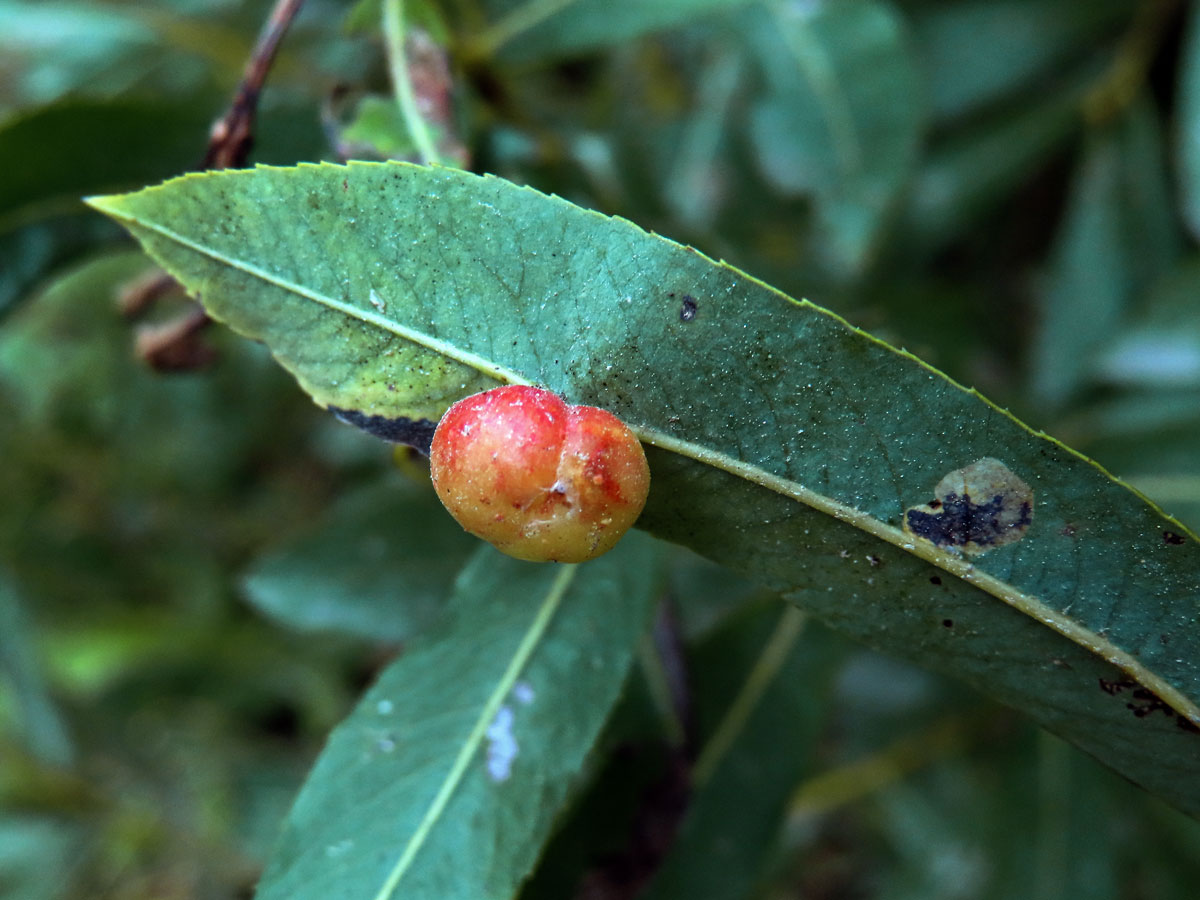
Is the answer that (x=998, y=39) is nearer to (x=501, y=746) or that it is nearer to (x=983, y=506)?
(x=983, y=506)

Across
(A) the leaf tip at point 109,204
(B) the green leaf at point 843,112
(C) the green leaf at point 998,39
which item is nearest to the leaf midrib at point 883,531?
(A) the leaf tip at point 109,204

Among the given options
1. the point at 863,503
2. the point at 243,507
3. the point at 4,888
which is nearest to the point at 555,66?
→ the point at 243,507

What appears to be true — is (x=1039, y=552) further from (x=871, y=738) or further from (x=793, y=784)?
(x=871, y=738)

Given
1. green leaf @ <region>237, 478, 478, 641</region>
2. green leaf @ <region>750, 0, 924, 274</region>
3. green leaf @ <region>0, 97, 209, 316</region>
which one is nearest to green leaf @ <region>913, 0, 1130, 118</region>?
→ green leaf @ <region>750, 0, 924, 274</region>

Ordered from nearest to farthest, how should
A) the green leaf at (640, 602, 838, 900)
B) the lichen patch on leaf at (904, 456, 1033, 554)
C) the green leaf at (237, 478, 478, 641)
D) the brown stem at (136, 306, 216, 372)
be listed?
the lichen patch on leaf at (904, 456, 1033, 554)
the brown stem at (136, 306, 216, 372)
the green leaf at (640, 602, 838, 900)
the green leaf at (237, 478, 478, 641)

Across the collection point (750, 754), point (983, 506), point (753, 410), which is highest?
point (753, 410)

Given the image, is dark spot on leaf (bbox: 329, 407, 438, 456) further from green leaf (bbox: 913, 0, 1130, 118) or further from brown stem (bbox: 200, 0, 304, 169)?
green leaf (bbox: 913, 0, 1130, 118)

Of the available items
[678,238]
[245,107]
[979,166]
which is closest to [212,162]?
[245,107]
